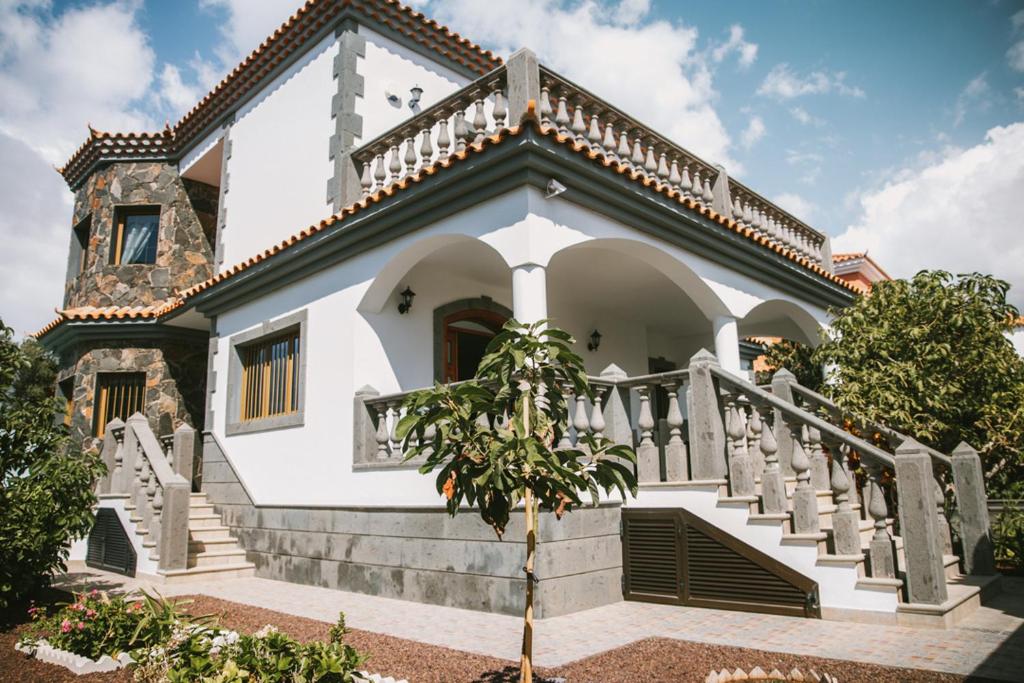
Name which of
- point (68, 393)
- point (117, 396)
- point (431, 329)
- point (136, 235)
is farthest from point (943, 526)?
point (68, 393)

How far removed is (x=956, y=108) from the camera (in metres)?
9.08

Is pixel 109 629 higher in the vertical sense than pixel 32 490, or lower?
lower

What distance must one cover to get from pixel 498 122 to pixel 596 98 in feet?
4.91

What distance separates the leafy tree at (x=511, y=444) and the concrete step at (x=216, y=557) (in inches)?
313

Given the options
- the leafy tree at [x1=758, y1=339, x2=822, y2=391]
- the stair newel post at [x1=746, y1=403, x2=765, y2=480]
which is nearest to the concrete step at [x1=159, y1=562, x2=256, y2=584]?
the stair newel post at [x1=746, y1=403, x2=765, y2=480]

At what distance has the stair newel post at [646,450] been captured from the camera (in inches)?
287

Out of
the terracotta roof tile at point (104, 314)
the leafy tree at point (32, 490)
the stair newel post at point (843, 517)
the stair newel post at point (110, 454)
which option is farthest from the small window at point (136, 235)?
the stair newel post at point (843, 517)

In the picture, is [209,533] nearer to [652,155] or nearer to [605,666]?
[605,666]

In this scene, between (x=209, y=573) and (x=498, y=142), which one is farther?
(x=209, y=573)

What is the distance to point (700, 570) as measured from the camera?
21.9 feet

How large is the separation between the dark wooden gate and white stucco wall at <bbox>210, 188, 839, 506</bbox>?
2.31 meters

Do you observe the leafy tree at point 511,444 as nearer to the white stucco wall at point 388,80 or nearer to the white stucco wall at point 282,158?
the white stucco wall at point 282,158

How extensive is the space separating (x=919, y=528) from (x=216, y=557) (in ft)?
29.6

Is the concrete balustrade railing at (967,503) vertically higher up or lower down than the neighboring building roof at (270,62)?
lower down
